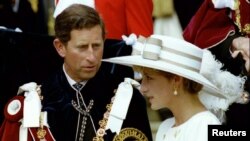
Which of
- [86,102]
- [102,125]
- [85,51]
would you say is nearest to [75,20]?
[85,51]

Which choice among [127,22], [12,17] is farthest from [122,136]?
[12,17]

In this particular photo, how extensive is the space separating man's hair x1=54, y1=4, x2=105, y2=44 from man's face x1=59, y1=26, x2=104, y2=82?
0.03m

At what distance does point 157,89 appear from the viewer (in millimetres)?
4211

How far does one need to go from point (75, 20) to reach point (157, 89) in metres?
0.65

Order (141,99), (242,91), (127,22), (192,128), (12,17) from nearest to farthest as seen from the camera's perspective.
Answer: (192,128), (242,91), (141,99), (127,22), (12,17)

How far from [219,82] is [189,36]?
30.9 inches

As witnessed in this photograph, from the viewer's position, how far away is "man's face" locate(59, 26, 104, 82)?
4512 mm

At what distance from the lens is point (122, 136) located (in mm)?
4562

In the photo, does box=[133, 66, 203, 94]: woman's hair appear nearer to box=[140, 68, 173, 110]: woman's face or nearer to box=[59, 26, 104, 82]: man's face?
box=[140, 68, 173, 110]: woman's face

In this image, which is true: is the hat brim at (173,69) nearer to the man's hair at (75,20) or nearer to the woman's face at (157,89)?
the woman's face at (157,89)

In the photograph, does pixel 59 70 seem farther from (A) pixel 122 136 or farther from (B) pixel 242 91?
(B) pixel 242 91

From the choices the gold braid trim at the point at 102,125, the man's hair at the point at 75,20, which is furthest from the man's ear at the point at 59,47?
the gold braid trim at the point at 102,125

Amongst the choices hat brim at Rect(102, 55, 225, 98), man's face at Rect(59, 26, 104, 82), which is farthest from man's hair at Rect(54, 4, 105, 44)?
hat brim at Rect(102, 55, 225, 98)

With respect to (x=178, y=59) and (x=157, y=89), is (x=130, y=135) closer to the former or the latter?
(x=157, y=89)
